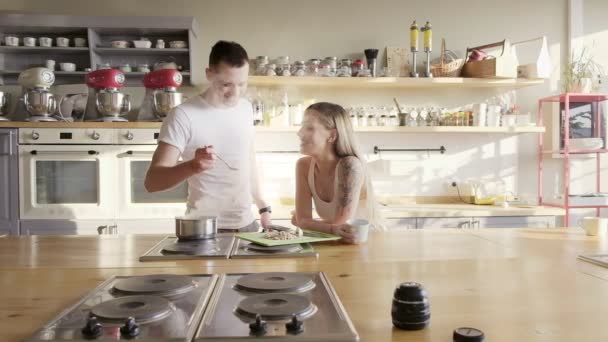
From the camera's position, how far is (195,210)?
92.4 inches

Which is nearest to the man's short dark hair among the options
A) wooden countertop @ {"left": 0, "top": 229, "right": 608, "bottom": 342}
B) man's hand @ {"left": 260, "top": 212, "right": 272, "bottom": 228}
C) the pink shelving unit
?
man's hand @ {"left": 260, "top": 212, "right": 272, "bottom": 228}

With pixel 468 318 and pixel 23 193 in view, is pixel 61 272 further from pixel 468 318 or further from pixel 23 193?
pixel 23 193

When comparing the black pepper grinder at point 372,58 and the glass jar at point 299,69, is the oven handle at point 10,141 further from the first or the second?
the black pepper grinder at point 372,58

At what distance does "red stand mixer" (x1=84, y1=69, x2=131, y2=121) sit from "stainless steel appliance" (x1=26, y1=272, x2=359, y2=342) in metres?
2.75

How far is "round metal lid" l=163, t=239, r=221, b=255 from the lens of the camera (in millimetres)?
1626

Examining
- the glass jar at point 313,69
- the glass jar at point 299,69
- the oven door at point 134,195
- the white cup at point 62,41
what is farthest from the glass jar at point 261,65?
the white cup at point 62,41

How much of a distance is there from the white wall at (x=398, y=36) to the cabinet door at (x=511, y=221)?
0.69 meters

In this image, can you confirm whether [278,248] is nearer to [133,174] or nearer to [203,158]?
[203,158]

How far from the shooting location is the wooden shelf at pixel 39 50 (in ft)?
12.7

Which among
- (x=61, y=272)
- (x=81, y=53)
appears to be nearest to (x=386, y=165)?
(x=81, y=53)

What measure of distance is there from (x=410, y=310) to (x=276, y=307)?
0.24 m

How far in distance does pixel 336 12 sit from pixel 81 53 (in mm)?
→ 2042

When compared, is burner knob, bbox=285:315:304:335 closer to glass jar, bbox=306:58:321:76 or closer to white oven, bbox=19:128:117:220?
white oven, bbox=19:128:117:220

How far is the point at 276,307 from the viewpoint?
97 cm
